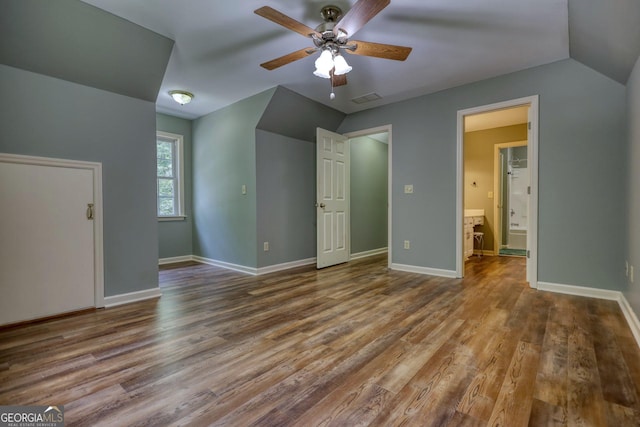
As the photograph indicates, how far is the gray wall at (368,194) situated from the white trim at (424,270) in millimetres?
1156

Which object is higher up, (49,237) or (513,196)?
(513,196)

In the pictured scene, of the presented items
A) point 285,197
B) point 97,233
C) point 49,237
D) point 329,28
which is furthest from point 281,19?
point 285,197

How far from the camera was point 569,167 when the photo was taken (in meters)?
3.00

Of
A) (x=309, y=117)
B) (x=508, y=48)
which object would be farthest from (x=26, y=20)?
(x=508, y=48)

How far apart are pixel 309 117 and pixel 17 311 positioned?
3802 mm

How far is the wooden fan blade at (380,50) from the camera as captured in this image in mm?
2211

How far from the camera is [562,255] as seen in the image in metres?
3.04

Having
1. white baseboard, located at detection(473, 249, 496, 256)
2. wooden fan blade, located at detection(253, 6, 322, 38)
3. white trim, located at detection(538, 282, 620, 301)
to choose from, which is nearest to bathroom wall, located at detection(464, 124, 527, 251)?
white baseboard, located at detection(473, 249, 496, 256)

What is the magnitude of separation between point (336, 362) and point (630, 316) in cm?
235

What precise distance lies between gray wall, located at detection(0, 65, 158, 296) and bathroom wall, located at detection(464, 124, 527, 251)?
5761 millimetres


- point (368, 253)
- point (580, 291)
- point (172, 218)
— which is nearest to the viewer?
point (580, 291)

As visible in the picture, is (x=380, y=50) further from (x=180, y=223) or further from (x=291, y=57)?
(x=180, y=223)

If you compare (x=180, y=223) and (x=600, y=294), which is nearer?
(x=600, y=294)

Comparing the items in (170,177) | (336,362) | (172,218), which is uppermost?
(170,177)
